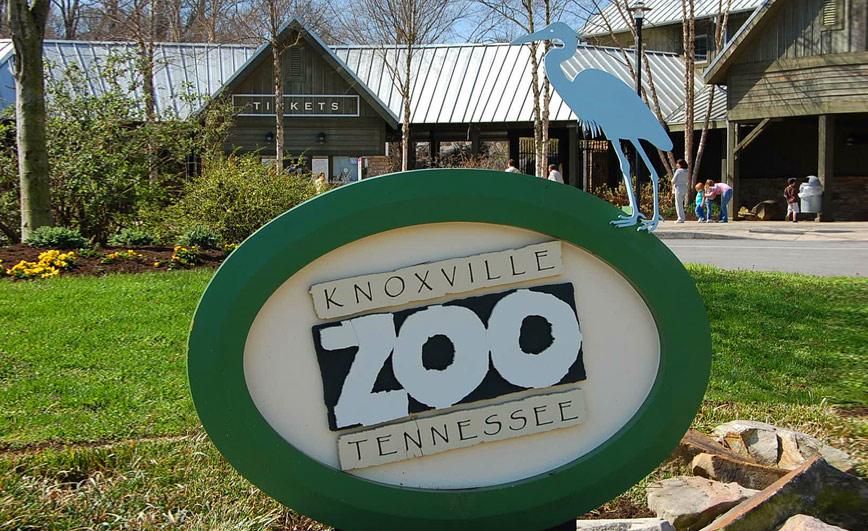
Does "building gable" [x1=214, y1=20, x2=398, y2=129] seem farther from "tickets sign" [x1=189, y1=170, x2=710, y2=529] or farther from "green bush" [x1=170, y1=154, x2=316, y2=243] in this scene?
"tickets sign" [x1=189, y1=170, x2=710, y2=529]

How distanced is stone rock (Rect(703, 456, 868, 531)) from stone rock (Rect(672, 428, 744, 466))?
0.64m

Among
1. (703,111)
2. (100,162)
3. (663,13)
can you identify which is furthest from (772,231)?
(663,13)

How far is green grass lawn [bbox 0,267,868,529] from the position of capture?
3.81 meters

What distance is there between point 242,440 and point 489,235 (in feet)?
3.28

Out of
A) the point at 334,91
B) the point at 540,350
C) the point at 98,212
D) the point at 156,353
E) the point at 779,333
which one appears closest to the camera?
the point at 540,350

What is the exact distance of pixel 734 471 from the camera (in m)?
4.36

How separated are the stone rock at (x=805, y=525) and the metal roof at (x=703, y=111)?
1037 inches

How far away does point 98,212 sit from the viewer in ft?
43.6

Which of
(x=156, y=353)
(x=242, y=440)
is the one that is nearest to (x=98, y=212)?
(x=156, y=353)

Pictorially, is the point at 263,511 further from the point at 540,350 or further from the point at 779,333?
the point at 779,333

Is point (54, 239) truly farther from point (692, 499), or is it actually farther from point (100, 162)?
point (692, 499)

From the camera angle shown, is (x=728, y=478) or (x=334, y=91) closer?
(x=728, y=478)

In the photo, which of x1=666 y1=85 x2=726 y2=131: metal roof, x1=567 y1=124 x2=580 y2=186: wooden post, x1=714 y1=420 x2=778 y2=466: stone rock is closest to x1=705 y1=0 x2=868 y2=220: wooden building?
x1=666 y1=85 x2=726 y2=131: metal roof

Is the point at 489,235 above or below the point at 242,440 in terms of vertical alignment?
above
